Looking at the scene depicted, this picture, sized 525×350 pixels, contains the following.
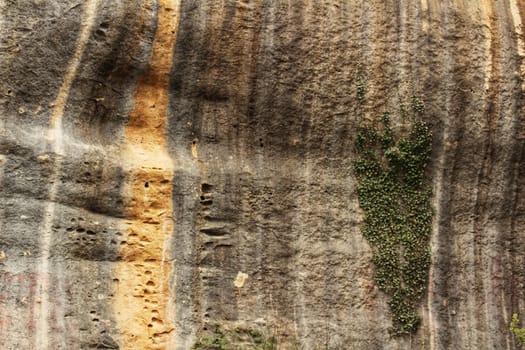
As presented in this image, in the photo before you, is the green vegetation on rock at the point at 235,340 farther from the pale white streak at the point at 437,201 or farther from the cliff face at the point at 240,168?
the pale white streak at the point at 437,201

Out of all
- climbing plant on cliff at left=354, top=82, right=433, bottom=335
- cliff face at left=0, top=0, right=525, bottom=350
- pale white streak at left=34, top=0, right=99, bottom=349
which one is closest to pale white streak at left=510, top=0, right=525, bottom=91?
cliff face at left=0, top=0, right=525, bottom=350

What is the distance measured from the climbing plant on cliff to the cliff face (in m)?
0.14

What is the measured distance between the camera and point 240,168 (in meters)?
8.78

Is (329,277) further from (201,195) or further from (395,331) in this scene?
(201,195)

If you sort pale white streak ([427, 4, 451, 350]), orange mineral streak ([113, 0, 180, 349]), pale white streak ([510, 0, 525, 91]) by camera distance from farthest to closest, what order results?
pale white streak ([510, 0, 525, 91]), pale white streak ([427, 4, 451, 350]), orange mineral streak ([113, 0, 180, 349])

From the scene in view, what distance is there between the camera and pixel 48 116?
8.00 m

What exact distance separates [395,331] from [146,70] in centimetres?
Answer: 462

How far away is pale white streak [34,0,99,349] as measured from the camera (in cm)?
743

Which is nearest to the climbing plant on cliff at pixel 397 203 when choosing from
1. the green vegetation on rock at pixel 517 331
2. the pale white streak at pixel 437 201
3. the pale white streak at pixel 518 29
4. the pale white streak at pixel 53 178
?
the pale white streak at pixel 437 201

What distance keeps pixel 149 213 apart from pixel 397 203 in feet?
10.8

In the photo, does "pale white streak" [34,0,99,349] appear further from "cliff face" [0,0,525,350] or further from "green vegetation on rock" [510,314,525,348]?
"green vegetation on rock" [510,314,525,348]

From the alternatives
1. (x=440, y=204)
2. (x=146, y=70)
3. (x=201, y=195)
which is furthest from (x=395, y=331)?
(x=146, y=70)

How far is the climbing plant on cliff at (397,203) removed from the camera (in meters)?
8.95

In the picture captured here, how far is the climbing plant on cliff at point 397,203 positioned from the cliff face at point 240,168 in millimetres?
144
